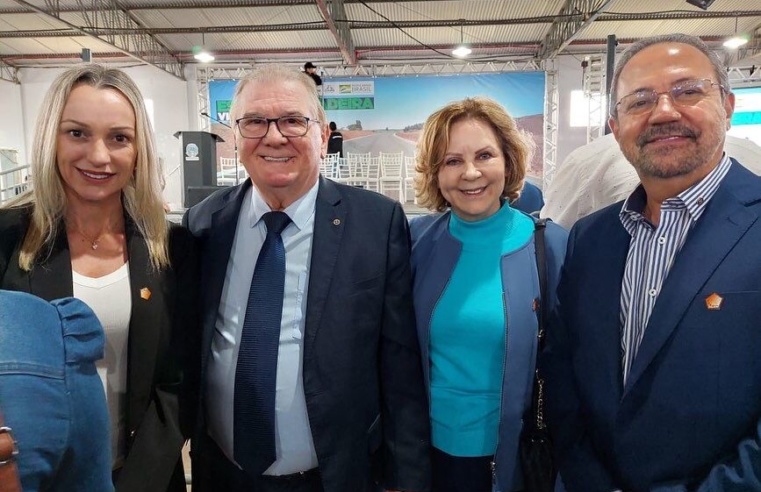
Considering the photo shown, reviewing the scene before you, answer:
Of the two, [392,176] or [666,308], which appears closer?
[666,308]

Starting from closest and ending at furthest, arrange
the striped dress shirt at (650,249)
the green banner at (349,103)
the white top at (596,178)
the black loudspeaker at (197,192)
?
the striped dress shirt at (650,249)
the white top at (596,178)
the black loudspeaker at (197,192)
the green banner at (349,103)

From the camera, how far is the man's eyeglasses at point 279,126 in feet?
5.01

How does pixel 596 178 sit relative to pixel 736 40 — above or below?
below

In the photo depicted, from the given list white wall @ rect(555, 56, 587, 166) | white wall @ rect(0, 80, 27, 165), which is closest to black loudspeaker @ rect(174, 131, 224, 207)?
white wall @ rect(555, 56, 587, 166)

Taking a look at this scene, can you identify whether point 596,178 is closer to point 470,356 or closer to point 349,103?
point 470,356

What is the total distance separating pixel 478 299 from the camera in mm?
1604

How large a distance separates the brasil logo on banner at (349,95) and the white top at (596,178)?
10.1m

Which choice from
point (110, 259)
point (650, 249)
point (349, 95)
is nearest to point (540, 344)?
point (650, 249)

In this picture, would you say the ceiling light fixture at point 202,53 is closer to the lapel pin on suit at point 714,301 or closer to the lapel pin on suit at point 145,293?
the lapel pin on suit at point 145,293

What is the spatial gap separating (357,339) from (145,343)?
1.95 ft

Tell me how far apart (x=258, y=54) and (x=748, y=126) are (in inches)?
423

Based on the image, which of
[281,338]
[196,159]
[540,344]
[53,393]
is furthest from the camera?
[196,159]

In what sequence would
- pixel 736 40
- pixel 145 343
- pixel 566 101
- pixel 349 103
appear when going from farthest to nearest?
pixel 566 101, pixel 349 103, pixel 736 40, pixel 145 343

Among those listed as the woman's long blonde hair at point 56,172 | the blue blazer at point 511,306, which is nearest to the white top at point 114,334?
the woman's long blonde hair at point 56,172
